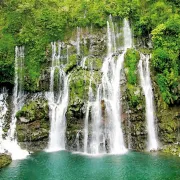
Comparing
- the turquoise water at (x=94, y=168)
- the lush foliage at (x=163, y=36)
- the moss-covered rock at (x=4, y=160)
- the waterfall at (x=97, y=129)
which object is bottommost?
the turquoise water at (x=94, y=168)

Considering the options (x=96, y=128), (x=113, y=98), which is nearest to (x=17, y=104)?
(x=96, y=128)

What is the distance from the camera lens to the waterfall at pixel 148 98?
2542 cm

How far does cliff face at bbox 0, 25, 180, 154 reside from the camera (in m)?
25.5

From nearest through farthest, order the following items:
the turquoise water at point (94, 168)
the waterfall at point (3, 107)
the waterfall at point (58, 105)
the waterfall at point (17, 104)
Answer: the turquoise water at point (94, 168) < the waterfall at point (17, 104) < the waterfall at point (58, 105) < the waterfall at point (3, 107)

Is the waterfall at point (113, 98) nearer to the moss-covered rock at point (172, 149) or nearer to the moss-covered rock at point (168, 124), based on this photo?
the moss-covered rock at point (172, 149)

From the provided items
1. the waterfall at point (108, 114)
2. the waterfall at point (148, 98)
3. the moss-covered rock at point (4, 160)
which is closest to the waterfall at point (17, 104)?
the moss-covered rock at point (4, 160)

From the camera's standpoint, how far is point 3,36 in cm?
3067

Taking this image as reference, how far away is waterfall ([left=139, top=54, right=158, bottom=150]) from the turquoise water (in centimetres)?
196

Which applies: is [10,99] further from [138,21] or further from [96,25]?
[138,21]

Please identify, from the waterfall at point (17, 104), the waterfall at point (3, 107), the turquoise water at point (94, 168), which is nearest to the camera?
the turquoise water at point (94, 168)

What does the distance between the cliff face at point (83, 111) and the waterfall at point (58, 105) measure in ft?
1.32

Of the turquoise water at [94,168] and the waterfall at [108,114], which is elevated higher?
the waterfall at [108,114]

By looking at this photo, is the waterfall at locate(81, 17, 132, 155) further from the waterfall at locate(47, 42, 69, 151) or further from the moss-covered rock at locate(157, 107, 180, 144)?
the moss-covered rock at locate(157, 107, 180, 144)

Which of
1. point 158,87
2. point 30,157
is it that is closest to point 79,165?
point 30,157
